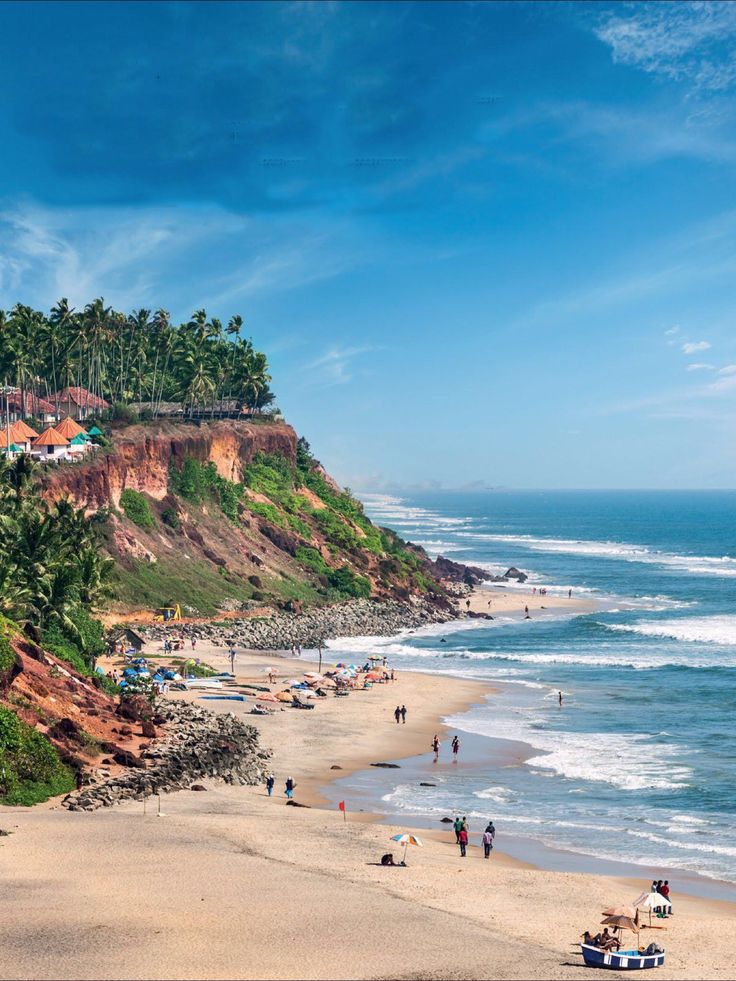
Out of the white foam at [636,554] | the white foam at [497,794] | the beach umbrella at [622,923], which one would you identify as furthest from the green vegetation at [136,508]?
the white foam at [636,554]

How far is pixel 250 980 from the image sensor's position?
68.4ft

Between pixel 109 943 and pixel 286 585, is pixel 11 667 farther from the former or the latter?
pixel 286 585

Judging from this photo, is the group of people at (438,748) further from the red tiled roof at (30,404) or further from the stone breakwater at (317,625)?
the red tiled roof at (30,404)

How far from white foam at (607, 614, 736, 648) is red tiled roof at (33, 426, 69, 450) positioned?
50.2 metres

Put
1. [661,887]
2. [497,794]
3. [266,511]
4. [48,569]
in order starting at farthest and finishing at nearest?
[266,511], [48,569], [497,794], [661,887]

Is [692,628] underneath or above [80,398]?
underneath

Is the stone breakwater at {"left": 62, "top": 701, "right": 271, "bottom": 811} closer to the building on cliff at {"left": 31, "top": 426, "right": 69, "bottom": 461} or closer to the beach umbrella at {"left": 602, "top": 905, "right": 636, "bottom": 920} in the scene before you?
the beach umbrella at {"left": 602, "top": 905, "right": 636, "bottom": 920}

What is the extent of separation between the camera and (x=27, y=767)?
3656 cm

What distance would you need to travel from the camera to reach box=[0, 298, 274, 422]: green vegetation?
101250 mm

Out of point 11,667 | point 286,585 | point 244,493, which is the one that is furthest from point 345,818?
point 244,493

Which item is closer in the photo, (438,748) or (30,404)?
(438,748)

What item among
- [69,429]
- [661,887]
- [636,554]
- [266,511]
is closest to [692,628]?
[266,511]

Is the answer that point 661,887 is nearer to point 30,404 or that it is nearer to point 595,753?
point 595,753

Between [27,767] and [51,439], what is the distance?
188 feet
